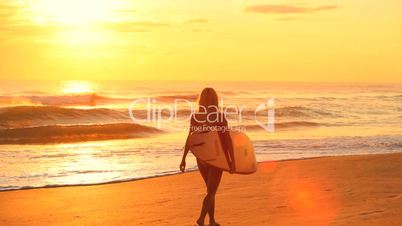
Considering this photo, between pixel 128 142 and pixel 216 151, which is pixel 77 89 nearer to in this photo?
pixel 128 142

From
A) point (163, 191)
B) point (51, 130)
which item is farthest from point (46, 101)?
point (163, 191)

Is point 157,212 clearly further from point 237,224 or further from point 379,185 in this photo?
point 379,185

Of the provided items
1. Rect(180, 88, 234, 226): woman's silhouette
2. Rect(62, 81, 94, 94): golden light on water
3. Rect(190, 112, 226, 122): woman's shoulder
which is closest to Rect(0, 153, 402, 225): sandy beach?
Rect(180, 88, 234, 226): woman's silhouette

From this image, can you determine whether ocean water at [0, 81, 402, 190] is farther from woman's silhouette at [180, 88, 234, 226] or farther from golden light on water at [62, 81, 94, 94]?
golden light on water at [62, 81, 94, 94]

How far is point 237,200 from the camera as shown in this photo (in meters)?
8.27

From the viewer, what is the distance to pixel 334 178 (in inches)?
402

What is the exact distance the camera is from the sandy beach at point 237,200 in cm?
702

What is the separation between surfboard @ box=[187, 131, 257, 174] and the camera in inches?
251

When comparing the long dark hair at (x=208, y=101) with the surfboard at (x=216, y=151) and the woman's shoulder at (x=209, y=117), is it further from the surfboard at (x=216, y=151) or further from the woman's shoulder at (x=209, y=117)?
the surfboard at (x=216, y=151)

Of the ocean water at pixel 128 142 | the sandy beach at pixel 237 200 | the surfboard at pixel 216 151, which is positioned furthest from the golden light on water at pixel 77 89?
the surfboard at pixel 216 151

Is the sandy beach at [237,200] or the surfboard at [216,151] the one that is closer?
the surfboard at [216,151]

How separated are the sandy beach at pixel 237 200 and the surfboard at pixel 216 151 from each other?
697mm

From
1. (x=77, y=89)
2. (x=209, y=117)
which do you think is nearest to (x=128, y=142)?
(x=209, y=117)

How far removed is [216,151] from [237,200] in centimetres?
209
